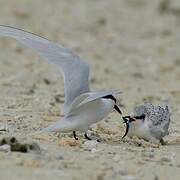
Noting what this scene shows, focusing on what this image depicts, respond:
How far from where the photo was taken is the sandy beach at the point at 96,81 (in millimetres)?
5152

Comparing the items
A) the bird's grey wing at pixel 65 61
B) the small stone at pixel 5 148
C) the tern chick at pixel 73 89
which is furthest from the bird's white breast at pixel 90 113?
the small stone at pixel 5 148

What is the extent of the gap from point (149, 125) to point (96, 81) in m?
3.83

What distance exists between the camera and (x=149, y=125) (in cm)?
646

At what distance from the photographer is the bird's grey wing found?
A: 612 cm

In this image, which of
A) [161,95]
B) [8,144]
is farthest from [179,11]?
[8,144]

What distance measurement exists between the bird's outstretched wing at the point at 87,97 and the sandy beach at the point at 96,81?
0.84 ft

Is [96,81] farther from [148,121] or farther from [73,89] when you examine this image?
[73,89]

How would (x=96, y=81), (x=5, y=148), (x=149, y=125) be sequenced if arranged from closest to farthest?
(x=5, y=148), (x=149, y=125), (x=96, y=81)

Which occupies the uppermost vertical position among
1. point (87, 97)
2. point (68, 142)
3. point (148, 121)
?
point (87, 97)

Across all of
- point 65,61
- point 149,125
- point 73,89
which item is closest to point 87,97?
point 73,89

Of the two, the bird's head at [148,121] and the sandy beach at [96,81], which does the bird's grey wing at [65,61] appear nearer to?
the sandy beach at [96,81]

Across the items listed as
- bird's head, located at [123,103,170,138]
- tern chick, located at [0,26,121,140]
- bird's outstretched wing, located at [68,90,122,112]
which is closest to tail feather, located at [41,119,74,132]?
tern chick, located at [0,26,121,140]

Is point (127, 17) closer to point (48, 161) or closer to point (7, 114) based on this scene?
point (7, 114)

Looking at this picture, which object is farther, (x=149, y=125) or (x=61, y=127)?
(x=149, y=125)
